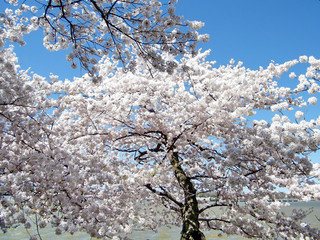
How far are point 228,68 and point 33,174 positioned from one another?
7355 millimetres

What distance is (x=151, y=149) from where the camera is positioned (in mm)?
7266

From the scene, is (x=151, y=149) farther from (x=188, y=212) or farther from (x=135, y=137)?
(x=188, y=212)

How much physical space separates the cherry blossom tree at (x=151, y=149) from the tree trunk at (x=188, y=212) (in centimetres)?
3

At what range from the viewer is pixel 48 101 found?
5.11m

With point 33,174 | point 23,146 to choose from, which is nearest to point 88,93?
point 23,146

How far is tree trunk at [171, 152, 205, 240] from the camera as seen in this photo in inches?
229

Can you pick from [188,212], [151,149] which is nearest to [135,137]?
[151,149]

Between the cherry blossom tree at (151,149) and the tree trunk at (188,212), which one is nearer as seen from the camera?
the cherry blossom tree at (151,149)

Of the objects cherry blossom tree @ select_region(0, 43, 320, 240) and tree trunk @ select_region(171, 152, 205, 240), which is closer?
cherry blossom tree @ select_region(0, 43, 320, 240)

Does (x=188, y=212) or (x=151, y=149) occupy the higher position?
(x=151, y=149)

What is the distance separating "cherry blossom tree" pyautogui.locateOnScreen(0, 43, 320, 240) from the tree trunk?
0.03m

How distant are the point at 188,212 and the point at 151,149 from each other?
219 cm

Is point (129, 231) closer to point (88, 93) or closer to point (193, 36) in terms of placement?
point (88, 93)

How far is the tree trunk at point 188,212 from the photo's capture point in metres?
5.81
